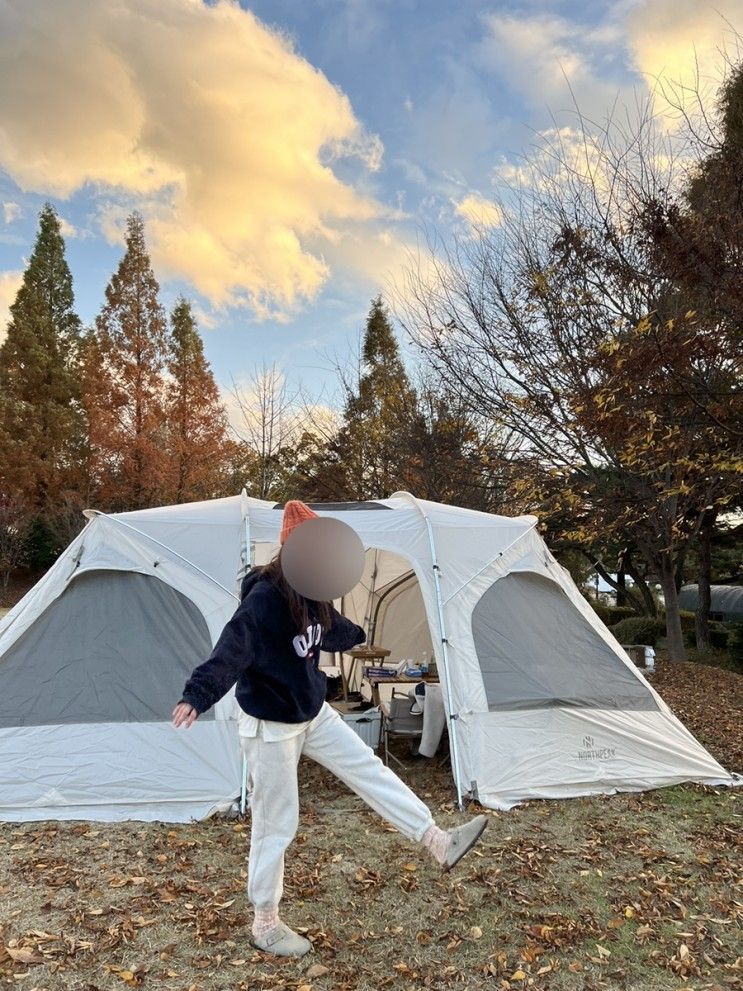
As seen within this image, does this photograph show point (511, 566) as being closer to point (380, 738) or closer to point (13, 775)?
point (380, 738)

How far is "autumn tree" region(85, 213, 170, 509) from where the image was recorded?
19719mm

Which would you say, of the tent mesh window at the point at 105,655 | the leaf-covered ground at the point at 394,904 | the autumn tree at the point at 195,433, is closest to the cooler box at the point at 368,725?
the leaf-covered ground at the point at 394,904

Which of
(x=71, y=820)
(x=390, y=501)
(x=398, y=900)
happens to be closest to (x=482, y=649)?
(x=390, y=501)

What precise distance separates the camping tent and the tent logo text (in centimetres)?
1

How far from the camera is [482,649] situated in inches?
207

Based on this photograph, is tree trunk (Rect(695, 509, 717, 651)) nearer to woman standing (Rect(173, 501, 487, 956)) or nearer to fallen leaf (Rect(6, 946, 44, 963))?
woman standing (Rect(173, 501, 487, 956))

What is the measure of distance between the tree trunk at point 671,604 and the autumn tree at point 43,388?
1855 centimetres

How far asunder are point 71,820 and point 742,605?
24.2 metres

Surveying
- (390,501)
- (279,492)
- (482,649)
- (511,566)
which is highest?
(279,492)

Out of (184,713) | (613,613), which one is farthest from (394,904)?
(613,613)

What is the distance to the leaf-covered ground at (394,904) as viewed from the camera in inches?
112

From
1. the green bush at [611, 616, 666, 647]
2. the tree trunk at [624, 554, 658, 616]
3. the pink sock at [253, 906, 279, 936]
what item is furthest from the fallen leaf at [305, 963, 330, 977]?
the tree trunk at [624, 554, 658, 616]

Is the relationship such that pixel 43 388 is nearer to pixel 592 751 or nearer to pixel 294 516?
pixel 592 751

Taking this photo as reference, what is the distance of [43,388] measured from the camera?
1011 inches
